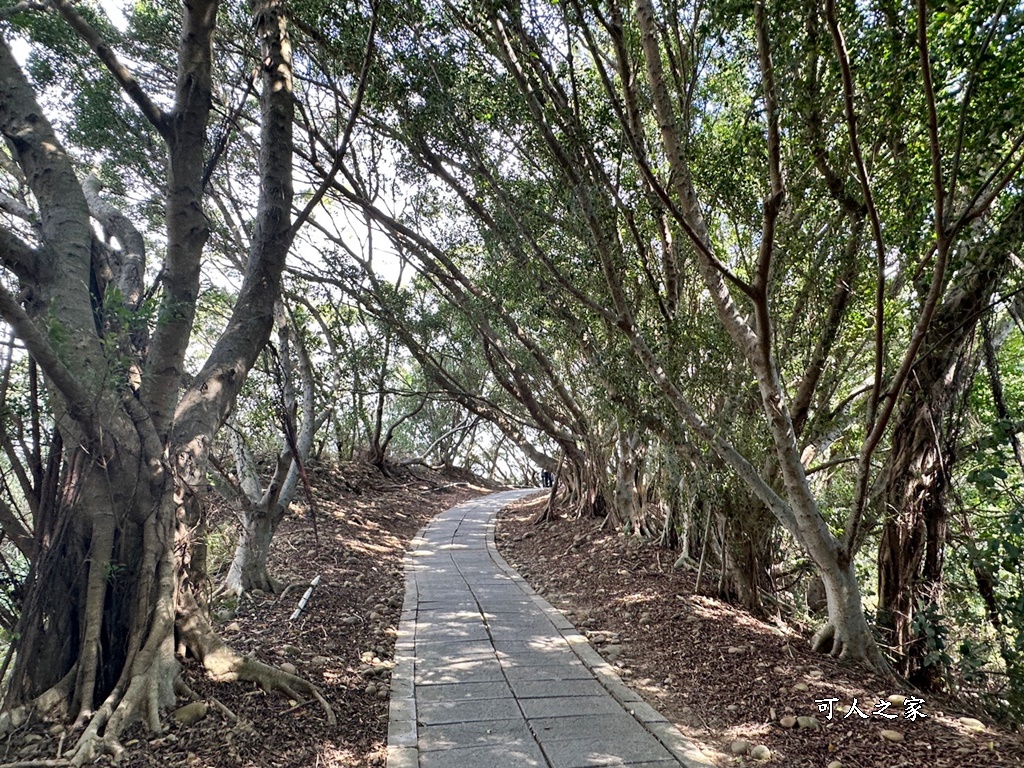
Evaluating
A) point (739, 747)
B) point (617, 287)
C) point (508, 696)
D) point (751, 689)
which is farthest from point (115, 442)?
point (751, 689)

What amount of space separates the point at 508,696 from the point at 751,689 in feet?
4.77

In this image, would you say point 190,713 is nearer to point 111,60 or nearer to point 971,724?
point 111,60

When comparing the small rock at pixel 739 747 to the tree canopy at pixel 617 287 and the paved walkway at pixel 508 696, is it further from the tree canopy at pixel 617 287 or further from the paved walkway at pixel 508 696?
the tree canopy at pixel 617 287

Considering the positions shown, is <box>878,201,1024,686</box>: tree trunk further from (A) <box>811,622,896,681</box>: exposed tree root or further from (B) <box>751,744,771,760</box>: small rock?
(B) <box>751,744,771,760</box>: small rock

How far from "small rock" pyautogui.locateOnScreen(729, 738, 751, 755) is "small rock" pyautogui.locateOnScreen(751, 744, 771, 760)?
3cm

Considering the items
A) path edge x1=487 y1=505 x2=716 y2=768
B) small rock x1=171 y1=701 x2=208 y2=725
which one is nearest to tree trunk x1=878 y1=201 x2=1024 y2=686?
path edge x1=487 y1=505 x2=716 y2=768

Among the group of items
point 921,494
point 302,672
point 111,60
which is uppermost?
point 111,60

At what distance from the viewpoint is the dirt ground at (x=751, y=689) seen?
274cm

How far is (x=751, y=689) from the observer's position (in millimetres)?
3430

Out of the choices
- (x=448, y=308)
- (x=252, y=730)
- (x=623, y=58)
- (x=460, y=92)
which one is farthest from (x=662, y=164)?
(x=252, y=730)

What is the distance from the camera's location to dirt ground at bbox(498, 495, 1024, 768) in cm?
274

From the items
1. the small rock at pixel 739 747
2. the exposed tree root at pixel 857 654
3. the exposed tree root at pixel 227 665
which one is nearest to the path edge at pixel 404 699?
the exposed tree root at pixel 227 665

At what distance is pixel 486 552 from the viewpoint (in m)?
7.93

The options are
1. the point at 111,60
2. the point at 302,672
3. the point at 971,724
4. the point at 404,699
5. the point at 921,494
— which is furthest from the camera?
the point at 921,494
